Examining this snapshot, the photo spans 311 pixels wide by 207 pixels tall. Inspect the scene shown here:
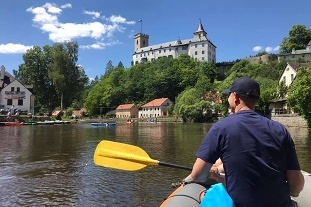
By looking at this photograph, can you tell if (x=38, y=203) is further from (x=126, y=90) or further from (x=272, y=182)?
(x=126, y=90)

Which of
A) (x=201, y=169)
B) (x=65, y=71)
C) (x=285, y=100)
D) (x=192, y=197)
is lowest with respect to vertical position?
(x=192, y=197)

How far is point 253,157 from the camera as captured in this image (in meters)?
3.12

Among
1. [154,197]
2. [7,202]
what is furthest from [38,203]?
[154,197]

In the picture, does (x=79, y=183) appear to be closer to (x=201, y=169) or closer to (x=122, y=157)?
(x=122, y=157)

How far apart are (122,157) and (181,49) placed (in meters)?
140

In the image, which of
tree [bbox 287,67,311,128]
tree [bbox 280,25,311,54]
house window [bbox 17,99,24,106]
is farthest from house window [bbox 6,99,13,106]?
tree [bbox 280,25,311,54]

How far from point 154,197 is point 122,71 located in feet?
430

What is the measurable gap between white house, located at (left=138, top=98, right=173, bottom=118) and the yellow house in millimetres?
3160

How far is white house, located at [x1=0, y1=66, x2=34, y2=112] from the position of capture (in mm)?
76625

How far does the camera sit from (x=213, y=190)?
11.4 ft

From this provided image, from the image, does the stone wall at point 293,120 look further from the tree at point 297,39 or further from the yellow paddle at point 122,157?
the tree at point 297,39

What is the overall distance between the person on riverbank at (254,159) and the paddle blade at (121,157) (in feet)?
9.52

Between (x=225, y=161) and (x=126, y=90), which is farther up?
(x=126, y=90)

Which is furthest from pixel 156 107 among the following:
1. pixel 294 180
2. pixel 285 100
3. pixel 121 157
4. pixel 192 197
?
pixel 294 180
